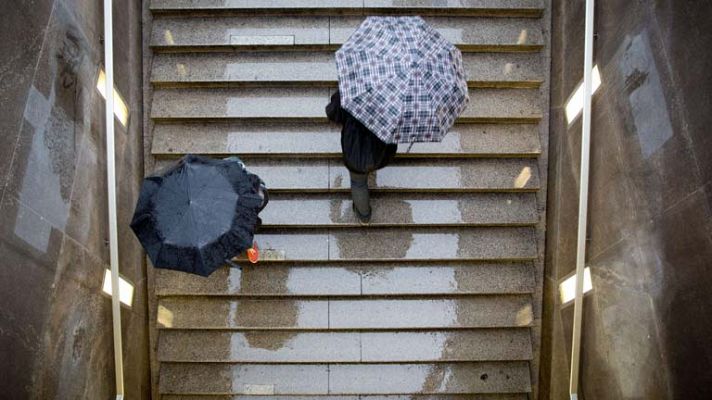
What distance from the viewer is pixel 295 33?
22.4ft

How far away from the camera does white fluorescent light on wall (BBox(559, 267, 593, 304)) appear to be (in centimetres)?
594

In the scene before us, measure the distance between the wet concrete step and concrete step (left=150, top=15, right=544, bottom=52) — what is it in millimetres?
543

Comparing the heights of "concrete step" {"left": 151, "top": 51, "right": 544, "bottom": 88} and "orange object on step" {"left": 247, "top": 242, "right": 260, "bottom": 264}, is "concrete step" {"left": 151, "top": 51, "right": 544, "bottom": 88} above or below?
above

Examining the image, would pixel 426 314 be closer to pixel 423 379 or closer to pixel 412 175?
pixel 423 379

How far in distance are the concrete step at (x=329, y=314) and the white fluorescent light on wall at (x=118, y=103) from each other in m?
2.31

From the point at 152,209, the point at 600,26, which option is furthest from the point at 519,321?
the point at 152,209

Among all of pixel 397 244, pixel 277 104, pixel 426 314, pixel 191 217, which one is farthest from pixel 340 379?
pixel 277 104

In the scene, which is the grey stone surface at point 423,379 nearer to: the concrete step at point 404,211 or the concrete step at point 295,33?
the concrete step at point 404,211

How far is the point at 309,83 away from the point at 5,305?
160 inches

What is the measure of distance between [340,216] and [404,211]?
81 centimetres

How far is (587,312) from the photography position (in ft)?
19.7

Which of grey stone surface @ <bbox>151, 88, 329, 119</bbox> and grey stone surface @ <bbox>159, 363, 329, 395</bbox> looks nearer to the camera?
grey stone surface @ <bbox>151, 88, 329, 119</bbox>

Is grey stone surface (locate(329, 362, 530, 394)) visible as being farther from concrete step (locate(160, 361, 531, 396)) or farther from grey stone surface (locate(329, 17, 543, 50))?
grey stone surface (locate(329, 17, 543, 50))

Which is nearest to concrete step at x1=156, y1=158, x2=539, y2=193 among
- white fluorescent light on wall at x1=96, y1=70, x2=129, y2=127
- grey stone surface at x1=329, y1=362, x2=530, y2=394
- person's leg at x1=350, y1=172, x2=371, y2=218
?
person's leg at x1=350, y1=172, x2=371, y2=218
